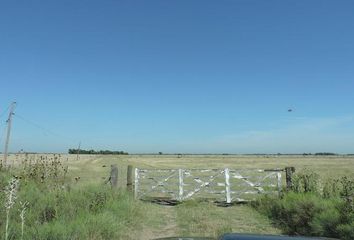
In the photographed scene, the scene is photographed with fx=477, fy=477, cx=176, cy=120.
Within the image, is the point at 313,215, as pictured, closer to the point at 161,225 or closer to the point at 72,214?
the point at 161,225

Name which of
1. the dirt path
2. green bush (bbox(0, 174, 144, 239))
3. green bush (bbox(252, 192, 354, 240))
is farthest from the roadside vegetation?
green bush (bbox(0, 174, 144, 239))

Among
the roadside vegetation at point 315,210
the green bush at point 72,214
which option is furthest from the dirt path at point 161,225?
the roadside vegetation at point 315,210

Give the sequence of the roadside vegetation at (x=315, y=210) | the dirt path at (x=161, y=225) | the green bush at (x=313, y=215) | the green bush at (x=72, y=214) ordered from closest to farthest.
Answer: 1. the green bush at (x=72, y=214)
2. the green bush at (x=313, y=215)
3. the roadside vegetation at (x=315, y=210)
4. the dirt path at (x=161, y=225)

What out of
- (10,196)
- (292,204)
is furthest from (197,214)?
(10,196)

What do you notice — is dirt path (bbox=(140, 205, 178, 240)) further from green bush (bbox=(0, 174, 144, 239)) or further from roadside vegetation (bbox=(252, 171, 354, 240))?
roadside vegetation (bbox=(252, 171, 354, 240))

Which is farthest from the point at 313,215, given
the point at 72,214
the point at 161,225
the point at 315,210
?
the point at 72,214

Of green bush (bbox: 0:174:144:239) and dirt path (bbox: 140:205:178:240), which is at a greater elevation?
green bush (bbox: 0:174:144:239)

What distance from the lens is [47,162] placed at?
15672 millimetres

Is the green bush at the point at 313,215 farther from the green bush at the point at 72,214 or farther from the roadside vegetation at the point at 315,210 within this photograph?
the green bush at the point at 72,214

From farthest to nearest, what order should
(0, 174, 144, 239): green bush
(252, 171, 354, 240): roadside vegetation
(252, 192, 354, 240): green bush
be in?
(252, 171, 354, 240): roadside vegetation < (252, 192, 354, 240): green bush < (0, 174, 144, 239): green bush

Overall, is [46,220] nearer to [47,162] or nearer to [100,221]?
[100,221]

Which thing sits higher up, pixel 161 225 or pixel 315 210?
pixel 315 210

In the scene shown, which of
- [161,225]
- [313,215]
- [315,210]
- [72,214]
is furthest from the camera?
[161,225]

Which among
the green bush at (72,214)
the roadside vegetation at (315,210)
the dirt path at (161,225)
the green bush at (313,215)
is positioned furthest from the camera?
the dirt path at (161,225)
